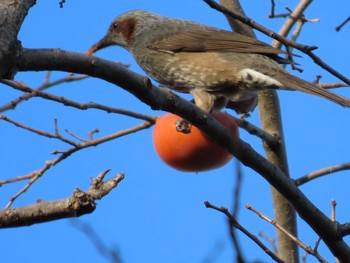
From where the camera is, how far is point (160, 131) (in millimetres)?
4242

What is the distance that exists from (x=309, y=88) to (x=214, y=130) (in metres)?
1.26

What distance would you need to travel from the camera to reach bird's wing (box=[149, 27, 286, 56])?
5168 mm

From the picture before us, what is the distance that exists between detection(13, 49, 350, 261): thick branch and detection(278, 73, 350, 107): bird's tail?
0.94 meters

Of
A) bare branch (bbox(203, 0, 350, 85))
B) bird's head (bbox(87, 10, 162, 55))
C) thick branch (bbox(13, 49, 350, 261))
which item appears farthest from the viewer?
bird's head (bbox(87, 10, 162, 55))

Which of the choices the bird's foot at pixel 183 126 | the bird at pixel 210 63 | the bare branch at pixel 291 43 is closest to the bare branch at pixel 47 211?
the bare branch at pixel 291 43

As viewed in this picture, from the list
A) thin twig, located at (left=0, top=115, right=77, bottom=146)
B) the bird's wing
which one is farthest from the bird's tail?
thin twig, located at (left=0, top=115, right=77, bottom=146)

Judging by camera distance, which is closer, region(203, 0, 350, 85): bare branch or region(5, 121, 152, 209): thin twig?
region(203, 0, 350, 85): bare branch

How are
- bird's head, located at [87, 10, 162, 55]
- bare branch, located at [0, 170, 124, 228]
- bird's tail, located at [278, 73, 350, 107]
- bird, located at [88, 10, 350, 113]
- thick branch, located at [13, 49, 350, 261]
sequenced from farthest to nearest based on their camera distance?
bird's head, located at [87, 10, 162, 55]
bird, located at [88, 10, 350, 113]
bird's tail, located at [278, 73, 350, 107]
thick branch, located at [13, 49, 350, 261]
bare branch, located at [0, 170, 124, 228]

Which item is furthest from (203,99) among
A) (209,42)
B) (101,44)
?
(101,44)

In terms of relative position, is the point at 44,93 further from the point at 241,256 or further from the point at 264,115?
the point at 241,256

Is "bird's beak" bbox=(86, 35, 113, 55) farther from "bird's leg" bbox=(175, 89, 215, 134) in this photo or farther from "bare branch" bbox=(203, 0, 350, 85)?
"bare branch" bbox=(203, 0, 350, 85)

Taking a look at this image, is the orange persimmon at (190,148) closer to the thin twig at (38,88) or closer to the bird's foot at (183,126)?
the bird's foot at (183,126)

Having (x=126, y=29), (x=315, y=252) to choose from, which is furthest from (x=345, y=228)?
(x=126, y=29)

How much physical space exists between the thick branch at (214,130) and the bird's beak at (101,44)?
8.45 ft
